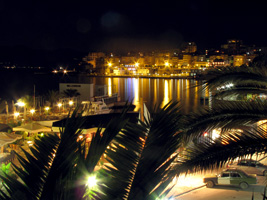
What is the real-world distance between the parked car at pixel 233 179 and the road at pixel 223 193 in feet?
0.30

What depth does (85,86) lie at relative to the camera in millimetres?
19891

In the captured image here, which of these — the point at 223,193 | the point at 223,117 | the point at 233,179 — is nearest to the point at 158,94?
the point at 233,179

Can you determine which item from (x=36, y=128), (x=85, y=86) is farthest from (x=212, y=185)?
(x=85, y=86)

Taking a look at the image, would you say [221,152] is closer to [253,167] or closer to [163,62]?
[253,167]

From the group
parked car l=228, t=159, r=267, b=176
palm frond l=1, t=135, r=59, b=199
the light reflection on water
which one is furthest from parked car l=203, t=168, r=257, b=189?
palm frond l=1, t=135, r=59, b=199

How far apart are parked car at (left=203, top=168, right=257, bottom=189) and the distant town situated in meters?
72.2

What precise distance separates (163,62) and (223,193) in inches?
3561

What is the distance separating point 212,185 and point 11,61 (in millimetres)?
118101

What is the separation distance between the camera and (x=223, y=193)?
564 centimetres

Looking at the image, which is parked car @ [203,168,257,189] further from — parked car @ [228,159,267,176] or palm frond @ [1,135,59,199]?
palm frond @ [1,135,59,199]

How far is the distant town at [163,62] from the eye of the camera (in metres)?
81.7

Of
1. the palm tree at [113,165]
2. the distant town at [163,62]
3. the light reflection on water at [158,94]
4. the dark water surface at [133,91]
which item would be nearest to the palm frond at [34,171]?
the palm tree at [113,165]

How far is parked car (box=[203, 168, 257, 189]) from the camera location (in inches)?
232

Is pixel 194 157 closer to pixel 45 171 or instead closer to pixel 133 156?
pixel 133 156
